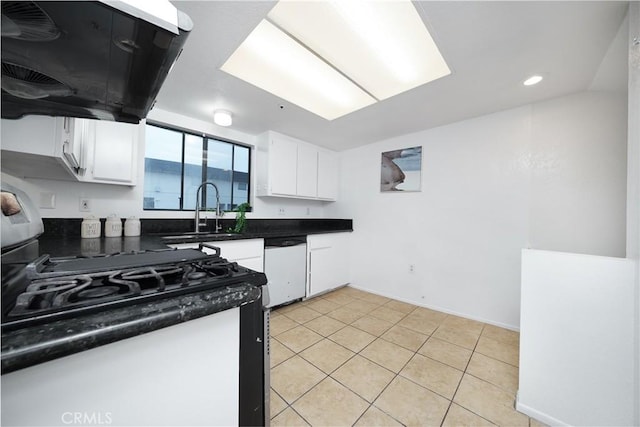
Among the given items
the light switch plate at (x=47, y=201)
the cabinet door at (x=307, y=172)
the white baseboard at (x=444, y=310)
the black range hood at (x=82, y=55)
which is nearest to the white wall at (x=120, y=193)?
the light switch plate at (x=47, y=201)

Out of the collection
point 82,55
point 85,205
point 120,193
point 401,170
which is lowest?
point 85,205

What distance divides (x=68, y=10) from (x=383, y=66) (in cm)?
186

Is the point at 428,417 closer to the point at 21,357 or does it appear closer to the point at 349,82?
the point at 21,357

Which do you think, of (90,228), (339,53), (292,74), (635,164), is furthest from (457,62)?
(90,228)

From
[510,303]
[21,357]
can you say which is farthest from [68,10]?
[510,303]

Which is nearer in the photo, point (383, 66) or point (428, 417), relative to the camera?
point (428, 417)

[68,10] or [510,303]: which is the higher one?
[68,10]

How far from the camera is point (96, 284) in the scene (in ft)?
2.03

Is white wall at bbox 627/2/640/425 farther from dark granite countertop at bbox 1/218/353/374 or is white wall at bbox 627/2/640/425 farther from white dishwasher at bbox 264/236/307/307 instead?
white dishwasher at bbox 264/236/307/307

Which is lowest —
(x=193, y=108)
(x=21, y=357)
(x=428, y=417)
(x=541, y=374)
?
(x=428, y=417)

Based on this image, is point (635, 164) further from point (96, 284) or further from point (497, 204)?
point (96, 284)

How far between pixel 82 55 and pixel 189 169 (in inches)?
84.1

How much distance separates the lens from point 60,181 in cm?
176

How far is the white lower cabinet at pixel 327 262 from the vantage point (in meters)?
2.85
